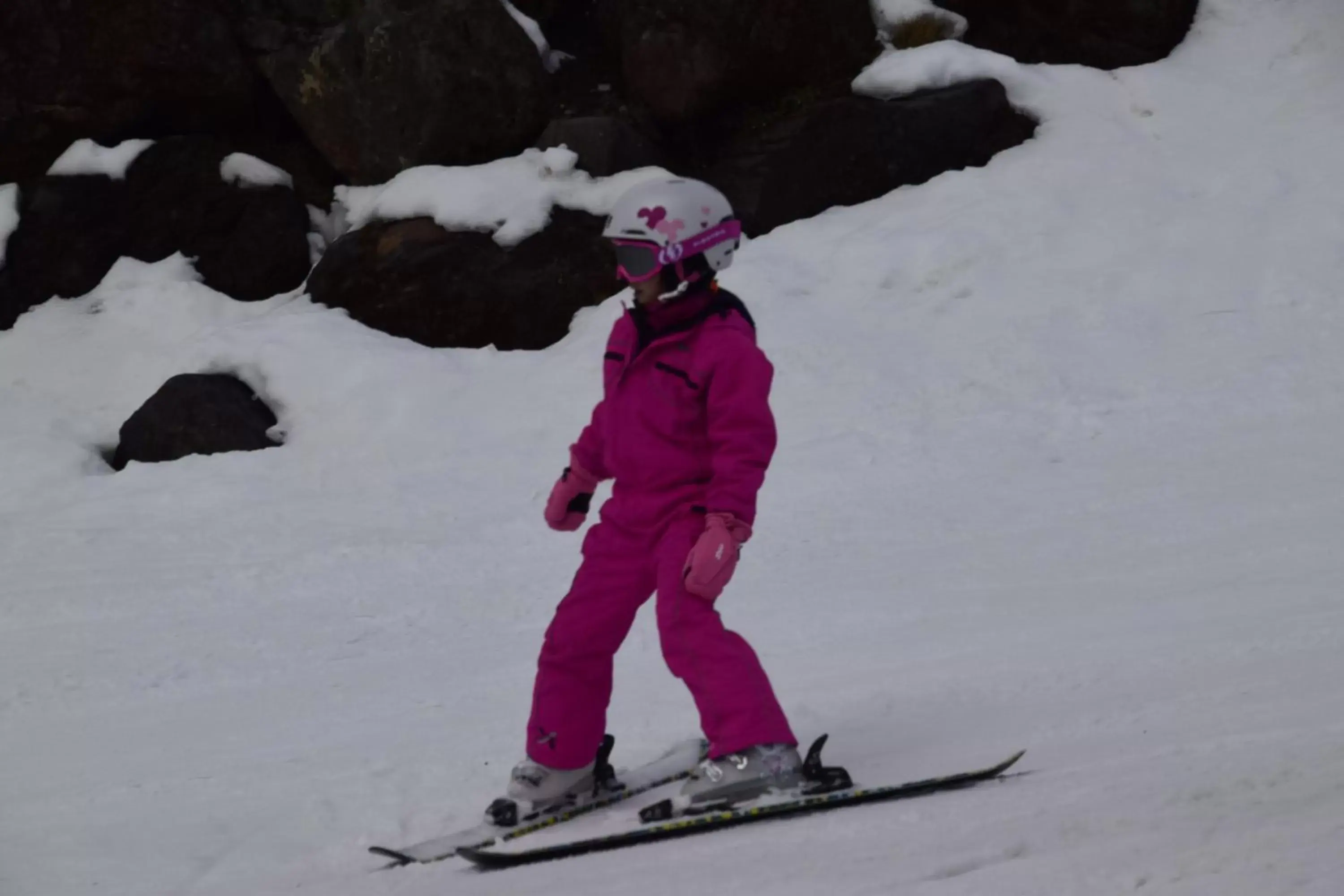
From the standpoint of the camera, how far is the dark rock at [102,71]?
35.5 ft

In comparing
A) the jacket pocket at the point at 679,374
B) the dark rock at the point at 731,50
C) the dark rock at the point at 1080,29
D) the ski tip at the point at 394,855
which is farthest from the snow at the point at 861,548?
the jacket pocket at the point at 679,374

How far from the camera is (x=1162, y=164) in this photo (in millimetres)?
9570

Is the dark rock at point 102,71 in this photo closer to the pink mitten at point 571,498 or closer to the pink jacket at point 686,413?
the pink mitten at point 571,498

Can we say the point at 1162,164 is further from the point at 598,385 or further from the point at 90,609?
the point at 90,609

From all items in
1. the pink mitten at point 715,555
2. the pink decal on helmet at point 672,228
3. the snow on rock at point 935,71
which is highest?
the pink decal on helmet at point 672,228

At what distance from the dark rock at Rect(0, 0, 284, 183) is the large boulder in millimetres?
374

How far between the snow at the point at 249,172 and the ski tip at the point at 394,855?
8552mm

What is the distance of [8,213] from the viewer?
1071 centimetres

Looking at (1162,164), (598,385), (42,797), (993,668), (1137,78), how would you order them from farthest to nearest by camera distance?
(1137,78)
(1162,164)
(598,385)
(993,668)
(42,797)

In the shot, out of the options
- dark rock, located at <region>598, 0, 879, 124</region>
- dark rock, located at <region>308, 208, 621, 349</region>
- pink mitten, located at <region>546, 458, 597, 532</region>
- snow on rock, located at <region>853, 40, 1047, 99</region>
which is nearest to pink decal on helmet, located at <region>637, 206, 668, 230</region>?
pink mitten, located at <region>546, 458, 597, 532</region>

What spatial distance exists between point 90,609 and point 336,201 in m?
5.77

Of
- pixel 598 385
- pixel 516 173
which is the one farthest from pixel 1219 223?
pixel 516 173

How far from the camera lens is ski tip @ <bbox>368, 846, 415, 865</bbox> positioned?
326 centimetres

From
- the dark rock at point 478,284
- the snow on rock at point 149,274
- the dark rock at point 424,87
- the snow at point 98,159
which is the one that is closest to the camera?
the dark rock at point 478,284
